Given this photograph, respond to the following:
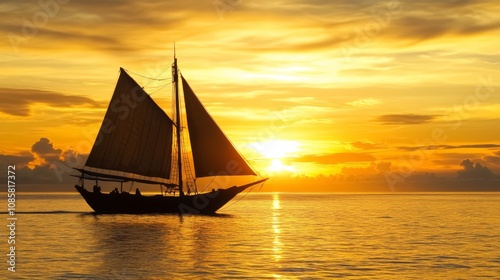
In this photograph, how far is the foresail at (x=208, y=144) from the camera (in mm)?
87312

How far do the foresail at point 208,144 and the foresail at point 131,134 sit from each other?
5.46m

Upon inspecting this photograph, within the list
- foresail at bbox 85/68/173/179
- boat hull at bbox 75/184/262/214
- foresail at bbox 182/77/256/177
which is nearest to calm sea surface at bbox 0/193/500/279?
foresail at bbox 182/77/256/177

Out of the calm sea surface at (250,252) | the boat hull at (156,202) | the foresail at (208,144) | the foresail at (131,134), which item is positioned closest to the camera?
the calm sea surface at (250,252)

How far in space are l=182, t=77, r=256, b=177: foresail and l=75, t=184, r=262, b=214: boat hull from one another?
7730mm

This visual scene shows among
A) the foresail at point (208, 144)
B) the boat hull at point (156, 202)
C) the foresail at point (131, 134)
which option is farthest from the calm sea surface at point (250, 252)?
the boat hull at point (156, 202)

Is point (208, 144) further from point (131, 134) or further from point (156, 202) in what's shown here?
point (156, 202)

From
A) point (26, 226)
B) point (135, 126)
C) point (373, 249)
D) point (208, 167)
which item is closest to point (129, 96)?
point (135, 126)

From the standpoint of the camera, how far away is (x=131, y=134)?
3497 inches

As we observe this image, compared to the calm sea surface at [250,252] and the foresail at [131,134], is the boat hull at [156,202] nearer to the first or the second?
the foresail at [131,134]

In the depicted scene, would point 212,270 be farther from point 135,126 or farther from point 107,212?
point 107,212

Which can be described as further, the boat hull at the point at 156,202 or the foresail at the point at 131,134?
the boat hull at the point at 156,202

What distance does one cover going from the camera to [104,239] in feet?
217

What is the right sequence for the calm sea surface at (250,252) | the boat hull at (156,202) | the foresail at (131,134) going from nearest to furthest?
the calm sea surface at (250,252) < the foresail at (131,134) < the boat hull at (156,202)

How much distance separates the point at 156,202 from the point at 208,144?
1330 cm
